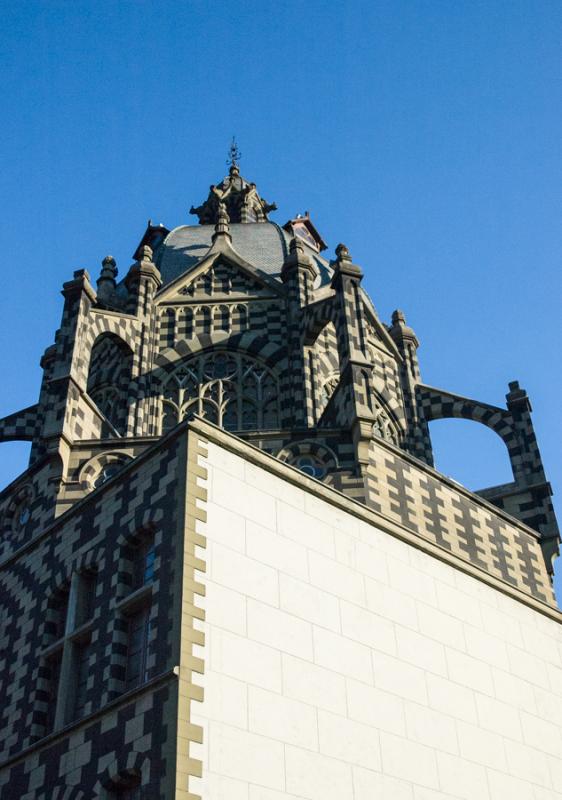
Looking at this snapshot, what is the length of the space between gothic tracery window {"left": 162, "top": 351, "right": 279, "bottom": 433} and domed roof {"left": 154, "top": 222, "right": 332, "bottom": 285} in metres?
4.53

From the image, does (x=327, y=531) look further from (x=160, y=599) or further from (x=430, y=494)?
(x=430, y=494)

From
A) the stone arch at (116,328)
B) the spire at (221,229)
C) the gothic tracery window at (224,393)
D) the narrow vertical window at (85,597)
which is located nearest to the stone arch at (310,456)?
the gothic tracery window at (224,393)

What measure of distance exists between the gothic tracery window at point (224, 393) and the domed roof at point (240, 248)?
4.53 meters

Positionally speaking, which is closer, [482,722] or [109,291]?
[482,722]

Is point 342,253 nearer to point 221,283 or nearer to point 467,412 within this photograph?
point 221,283

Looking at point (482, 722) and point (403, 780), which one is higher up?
point (482, 722)

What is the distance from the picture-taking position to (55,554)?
22.7 metres

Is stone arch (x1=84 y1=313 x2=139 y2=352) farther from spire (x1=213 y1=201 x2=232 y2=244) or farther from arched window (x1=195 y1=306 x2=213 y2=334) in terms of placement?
spire (x1=213 y1=201 x2=232 y2=244)

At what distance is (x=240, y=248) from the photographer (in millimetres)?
39406

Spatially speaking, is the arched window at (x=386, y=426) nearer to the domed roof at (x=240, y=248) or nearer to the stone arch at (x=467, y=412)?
the stone arch at (x=467, y=412)

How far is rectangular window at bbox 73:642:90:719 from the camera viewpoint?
63.0 ft

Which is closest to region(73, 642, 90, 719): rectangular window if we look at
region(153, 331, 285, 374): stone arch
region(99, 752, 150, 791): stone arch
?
region(99, 752, 150, 791): stone arch

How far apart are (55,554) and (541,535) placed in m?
14.7

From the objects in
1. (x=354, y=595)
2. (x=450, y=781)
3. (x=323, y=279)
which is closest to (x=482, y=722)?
(x=450, y=781)
